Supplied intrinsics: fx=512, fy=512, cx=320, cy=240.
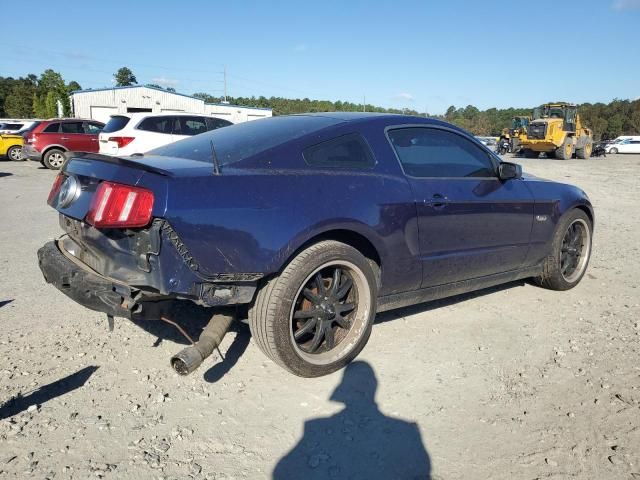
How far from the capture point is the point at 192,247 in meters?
2.58

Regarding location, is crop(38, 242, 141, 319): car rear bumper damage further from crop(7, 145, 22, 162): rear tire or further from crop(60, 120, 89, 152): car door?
crop(7, 145, 22, 162): rear tire

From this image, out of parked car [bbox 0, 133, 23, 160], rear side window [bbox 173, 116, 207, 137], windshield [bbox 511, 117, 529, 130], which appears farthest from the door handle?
windshield [bbox 511, 117, 529, 130]

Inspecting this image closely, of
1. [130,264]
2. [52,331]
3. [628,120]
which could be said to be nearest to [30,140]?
[52,331]

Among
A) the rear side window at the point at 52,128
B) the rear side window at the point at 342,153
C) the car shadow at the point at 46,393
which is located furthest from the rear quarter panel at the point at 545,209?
the rear side window at the point at 52,128

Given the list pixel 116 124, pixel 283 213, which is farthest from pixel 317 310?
pixel 116 124

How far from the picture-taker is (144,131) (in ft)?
39.5

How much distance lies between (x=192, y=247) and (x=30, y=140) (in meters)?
16.4

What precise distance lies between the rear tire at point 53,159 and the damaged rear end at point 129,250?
1540 centimetres

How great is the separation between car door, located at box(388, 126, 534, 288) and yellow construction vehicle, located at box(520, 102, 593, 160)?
83.9 ft

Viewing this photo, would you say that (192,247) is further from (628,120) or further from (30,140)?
(628,120)

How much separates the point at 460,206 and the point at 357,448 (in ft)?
6.53

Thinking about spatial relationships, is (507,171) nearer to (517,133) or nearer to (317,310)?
(317,310)

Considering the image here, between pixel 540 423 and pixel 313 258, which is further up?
pixel 313 258

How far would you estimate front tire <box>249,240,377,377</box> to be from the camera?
2.89 m
